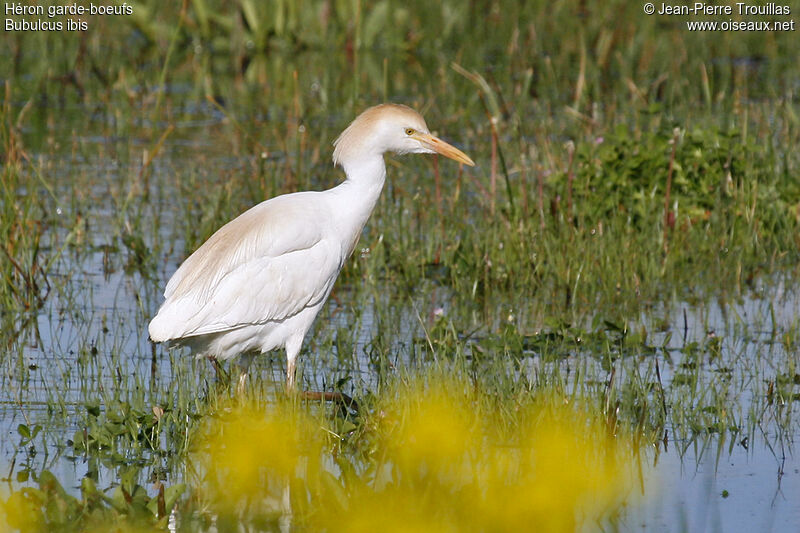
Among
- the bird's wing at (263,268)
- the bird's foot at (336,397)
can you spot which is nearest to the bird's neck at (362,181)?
the bird's wing at (263,268)

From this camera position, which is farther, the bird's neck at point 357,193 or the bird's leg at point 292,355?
the bird's neck at point 357,193

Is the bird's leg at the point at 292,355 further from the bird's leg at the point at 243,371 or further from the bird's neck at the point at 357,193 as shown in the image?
the bird's neck at the point at 357,193

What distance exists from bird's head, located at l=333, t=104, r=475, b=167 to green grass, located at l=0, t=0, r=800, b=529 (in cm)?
84

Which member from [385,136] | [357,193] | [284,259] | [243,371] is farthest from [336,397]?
[385,136]

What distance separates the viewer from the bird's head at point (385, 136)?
5688 mm

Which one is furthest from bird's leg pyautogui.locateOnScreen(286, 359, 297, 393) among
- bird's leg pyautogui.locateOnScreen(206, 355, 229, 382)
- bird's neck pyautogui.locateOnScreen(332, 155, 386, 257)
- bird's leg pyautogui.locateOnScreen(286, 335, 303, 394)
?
bird's neck pyautogui.locateOnScreen(332, 155, 386, 257)

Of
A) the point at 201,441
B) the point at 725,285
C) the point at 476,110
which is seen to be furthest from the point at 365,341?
the point at 476,110

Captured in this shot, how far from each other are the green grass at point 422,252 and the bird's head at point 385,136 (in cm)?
84

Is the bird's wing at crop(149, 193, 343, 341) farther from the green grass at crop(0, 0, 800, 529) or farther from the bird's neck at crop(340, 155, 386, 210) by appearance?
the green grass at crop(0, 0, 800, 529)

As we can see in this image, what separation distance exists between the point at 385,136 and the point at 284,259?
2.23 feet

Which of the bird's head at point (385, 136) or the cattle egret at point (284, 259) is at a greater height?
the bird's head at point (385, 136)

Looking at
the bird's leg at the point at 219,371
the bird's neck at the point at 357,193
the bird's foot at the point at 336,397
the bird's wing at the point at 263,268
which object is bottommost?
the bird's foot at the point at 336,397

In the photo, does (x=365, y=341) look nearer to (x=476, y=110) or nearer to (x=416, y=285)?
(x=416, y=285)

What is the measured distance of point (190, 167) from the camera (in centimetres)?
1009
